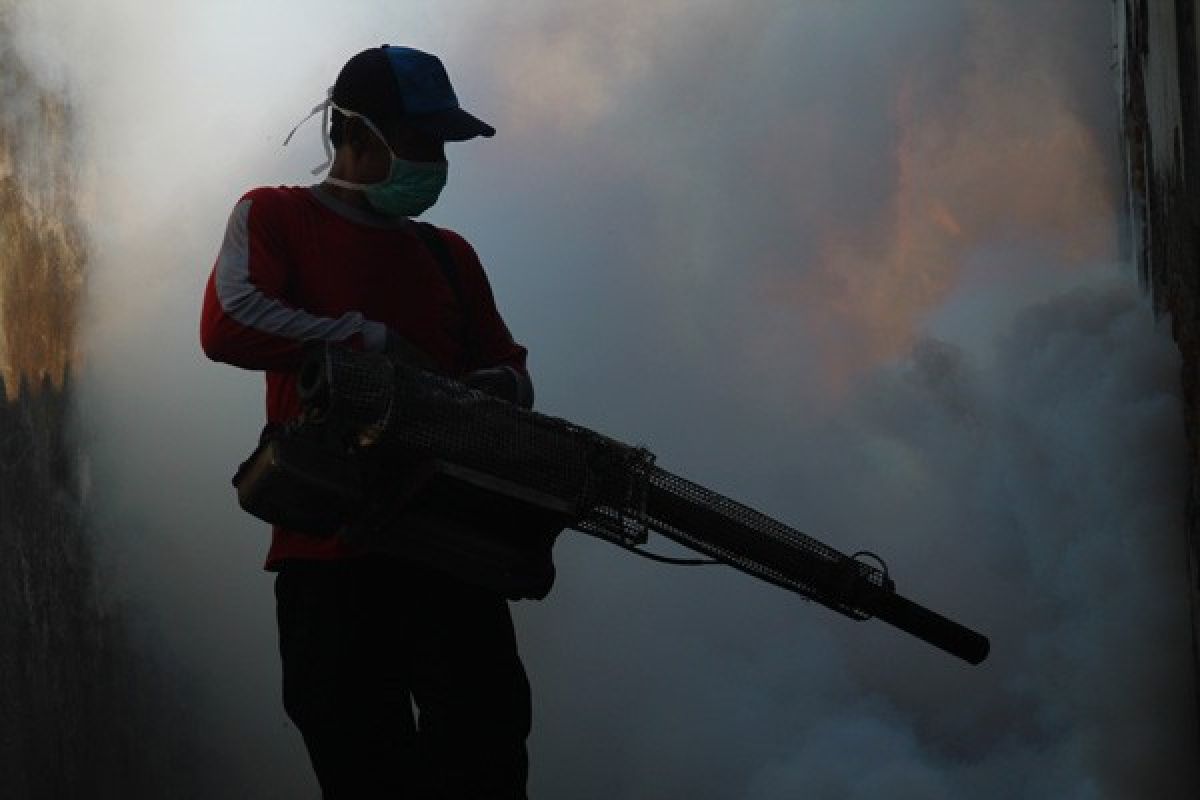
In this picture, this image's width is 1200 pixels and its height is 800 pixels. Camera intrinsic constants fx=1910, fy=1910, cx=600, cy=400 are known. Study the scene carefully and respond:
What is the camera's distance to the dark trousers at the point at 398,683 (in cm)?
274

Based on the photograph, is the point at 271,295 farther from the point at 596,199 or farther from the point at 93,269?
the point at 596,199

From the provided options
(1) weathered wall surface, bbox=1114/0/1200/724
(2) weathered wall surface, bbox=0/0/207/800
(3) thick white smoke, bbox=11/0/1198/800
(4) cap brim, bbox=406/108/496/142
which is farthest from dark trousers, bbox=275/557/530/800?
(2) weathered wall surface, bbox=0/0/207/800

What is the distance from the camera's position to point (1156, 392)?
14.0ft

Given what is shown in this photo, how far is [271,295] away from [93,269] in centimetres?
261

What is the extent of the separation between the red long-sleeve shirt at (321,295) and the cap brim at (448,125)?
16cm

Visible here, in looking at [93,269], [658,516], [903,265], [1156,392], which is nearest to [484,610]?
[658,516]

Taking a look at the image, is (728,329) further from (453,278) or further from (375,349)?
(375,349)

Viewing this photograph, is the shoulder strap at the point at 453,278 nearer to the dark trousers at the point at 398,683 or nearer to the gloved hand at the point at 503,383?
the gloved hand at the point at 503,383

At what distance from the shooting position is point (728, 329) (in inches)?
221

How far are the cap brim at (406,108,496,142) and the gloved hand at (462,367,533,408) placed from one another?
0.37 meters

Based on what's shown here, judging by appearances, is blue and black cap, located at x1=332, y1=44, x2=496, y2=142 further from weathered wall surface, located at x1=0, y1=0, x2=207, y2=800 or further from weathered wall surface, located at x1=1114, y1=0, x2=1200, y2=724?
weathered wall surface, located at x1=0, y1=0, x2=207, y2=800

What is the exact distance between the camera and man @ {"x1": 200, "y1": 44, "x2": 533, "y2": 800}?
108 inches

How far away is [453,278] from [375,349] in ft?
1.12

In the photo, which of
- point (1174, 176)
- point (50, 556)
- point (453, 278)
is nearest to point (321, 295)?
point (453, 278)
